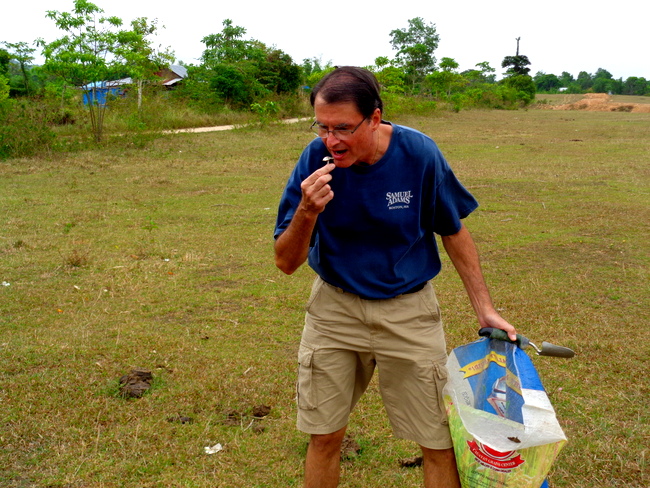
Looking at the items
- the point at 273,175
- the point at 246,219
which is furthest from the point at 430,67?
the point at 246,219

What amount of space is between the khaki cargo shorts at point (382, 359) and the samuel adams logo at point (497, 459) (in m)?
0.24

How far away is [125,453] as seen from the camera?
329 centimetres

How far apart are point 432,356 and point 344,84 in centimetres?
103

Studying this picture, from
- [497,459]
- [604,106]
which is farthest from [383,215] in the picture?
[604,106]

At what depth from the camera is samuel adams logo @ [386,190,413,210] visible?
2.41 meters

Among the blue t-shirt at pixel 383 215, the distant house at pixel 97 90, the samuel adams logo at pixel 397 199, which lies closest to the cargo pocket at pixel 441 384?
the blue t-shirt at pixel 383 215

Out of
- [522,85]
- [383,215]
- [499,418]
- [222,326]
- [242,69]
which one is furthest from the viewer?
[522,85]

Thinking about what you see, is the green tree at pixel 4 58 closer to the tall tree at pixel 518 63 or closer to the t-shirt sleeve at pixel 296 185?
the t-shirt sleeve at pixel 296 185

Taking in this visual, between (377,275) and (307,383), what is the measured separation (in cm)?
49

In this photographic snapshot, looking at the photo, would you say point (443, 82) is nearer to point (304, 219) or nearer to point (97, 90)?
point (97, 90)

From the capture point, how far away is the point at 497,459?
7.27 feet

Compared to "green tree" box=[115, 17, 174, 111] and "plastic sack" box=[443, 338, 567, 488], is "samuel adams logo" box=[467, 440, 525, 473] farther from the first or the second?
"green tree" box=[115, 17, 174, 111]

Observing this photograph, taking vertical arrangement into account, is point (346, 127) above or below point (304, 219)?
above

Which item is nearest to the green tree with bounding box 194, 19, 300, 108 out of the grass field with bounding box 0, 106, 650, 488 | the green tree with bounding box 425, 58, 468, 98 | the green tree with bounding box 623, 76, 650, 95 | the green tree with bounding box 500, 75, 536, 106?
the green tree with bounding box 425, 58, 468, 98
